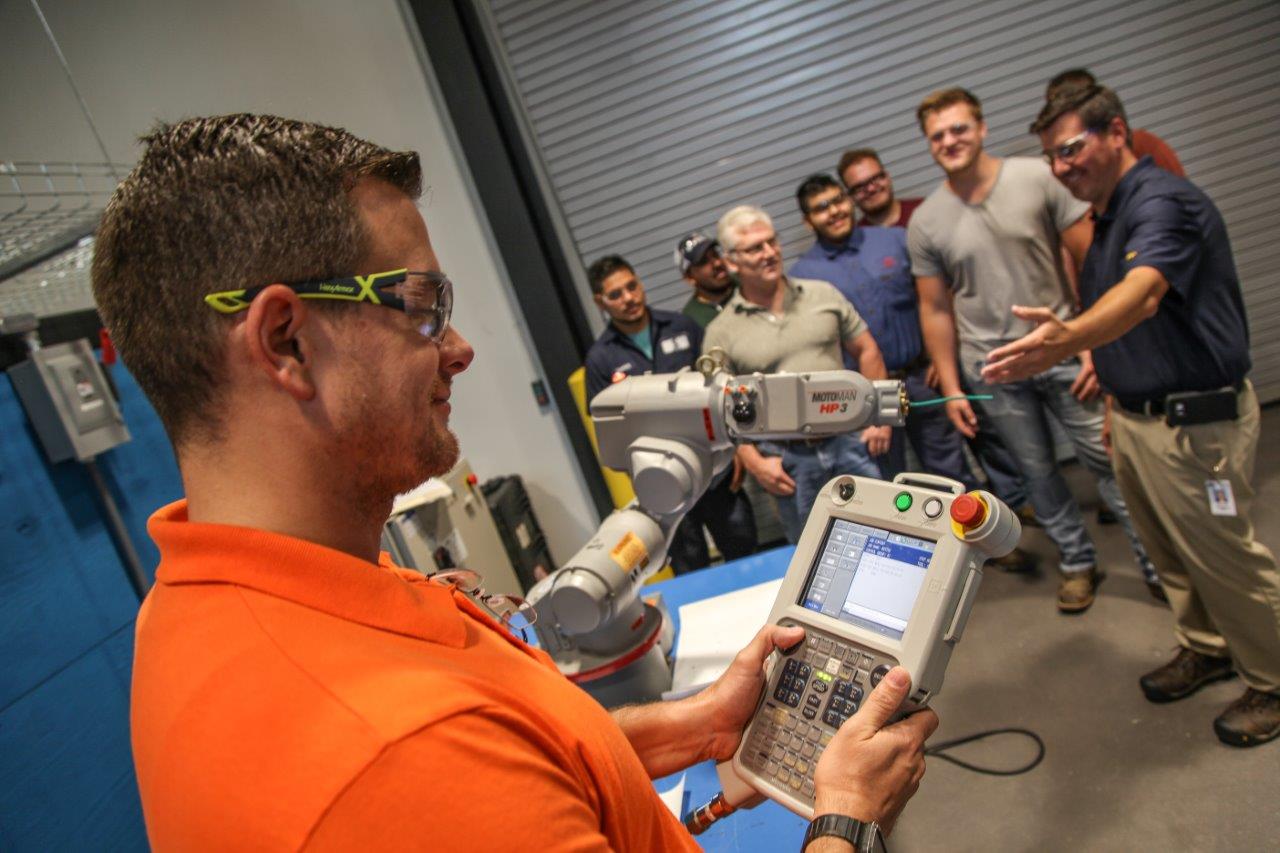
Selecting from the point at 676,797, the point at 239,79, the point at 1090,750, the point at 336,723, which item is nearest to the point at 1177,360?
the point at 1090,750

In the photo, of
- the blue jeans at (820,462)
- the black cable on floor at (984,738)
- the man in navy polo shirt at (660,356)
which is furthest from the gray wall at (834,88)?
the black cable on floor at (984,738)

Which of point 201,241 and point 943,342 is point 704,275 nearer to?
point 943,342

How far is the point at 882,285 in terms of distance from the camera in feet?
10.1

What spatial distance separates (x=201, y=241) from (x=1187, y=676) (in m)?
2.79

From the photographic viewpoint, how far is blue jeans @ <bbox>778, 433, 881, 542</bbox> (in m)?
2.82

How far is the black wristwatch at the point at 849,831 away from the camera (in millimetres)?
782

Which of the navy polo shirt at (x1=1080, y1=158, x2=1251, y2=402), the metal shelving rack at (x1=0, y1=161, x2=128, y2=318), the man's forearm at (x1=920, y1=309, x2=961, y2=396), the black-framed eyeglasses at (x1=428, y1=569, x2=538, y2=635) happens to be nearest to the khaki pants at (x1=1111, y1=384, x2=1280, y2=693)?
the navy polo shirt at (x1=1080, y1=158, x2=1251, y2=402)

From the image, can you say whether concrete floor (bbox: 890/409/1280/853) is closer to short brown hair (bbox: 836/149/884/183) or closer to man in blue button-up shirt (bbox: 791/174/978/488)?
man in blue button-up shirt (bbox: 791/174/978/488)

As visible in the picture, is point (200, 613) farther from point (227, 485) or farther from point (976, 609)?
point (976, 609)

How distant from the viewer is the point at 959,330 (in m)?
2.99

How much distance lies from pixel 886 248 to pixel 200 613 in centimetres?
302

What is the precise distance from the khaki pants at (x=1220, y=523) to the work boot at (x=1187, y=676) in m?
0.14

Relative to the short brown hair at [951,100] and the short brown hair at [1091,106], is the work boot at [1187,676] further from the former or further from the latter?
the short brown hair at [951,100]

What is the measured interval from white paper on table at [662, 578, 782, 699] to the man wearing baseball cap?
178 cm
